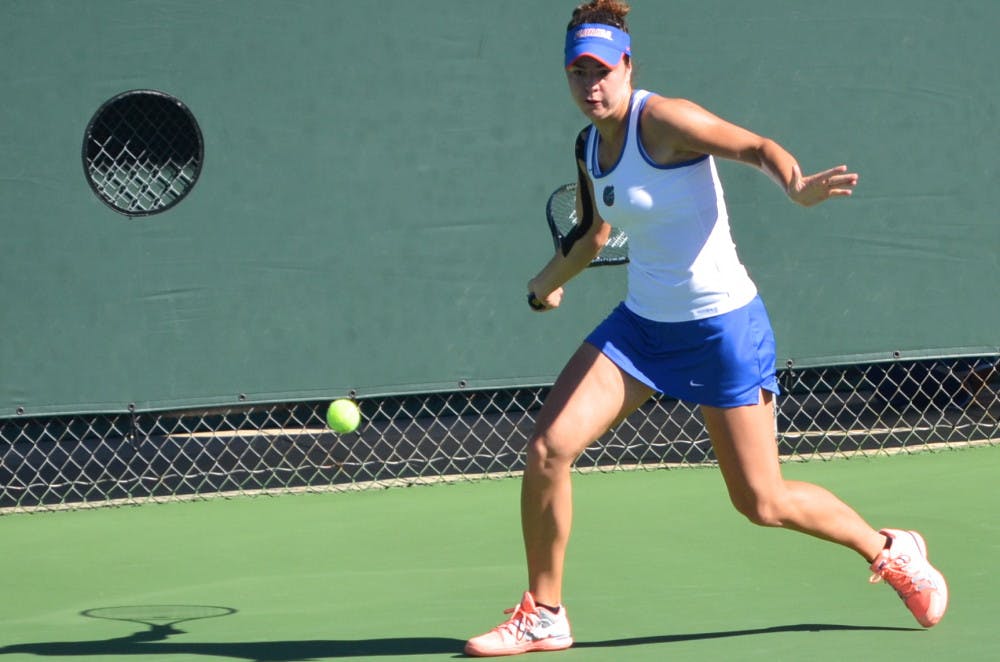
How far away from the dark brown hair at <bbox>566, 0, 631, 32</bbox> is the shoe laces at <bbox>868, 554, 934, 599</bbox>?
1.43 meters

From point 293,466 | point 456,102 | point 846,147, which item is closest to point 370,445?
point 293,466

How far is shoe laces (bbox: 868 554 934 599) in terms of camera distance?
144 inches

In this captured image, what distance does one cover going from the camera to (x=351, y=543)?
517 cm

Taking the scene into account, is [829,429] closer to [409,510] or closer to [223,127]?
[409,510]

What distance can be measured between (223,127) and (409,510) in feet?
5.37

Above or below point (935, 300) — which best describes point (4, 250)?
above

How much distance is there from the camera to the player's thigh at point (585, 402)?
11.7ft

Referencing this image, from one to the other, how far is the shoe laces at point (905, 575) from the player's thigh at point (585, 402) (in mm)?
709

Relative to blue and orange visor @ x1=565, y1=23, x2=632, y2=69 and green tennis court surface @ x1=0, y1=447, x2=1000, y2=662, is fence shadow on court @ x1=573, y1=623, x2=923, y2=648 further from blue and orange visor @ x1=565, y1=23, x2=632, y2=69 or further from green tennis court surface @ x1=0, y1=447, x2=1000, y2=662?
blue and orange visor @ x1=565, y1=23, x2=632, y2=69

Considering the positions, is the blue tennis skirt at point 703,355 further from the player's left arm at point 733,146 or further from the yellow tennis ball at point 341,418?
the yellow tennis ball at point 341,418

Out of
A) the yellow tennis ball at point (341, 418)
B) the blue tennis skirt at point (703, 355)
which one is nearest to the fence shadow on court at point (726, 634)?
the blue tennis skirt at point (703, 355)

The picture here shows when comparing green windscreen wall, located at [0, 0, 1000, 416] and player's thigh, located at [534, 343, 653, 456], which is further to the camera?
green windscreen wall, located at [0, 0, 1000, 416]

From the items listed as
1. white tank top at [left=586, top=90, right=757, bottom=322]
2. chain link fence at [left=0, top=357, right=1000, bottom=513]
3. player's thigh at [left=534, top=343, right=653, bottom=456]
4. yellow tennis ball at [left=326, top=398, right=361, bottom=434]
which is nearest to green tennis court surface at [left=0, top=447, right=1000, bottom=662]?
chain link fence at [left=0, top=357, right=1000, bottom=513]

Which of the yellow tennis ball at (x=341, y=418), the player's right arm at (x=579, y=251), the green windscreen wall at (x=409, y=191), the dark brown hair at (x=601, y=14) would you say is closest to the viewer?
the dark brown hair at (x=601, y=14)
